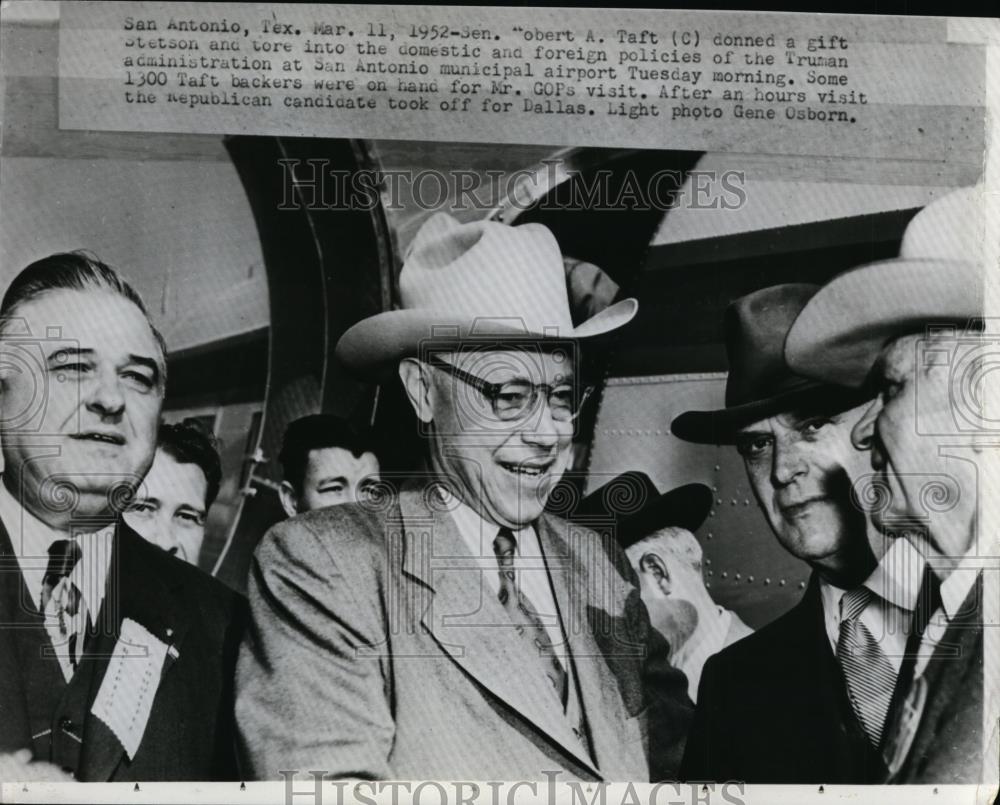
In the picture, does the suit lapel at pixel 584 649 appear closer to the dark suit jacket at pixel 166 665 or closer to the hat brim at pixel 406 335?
the hat brim at pixel 406 335

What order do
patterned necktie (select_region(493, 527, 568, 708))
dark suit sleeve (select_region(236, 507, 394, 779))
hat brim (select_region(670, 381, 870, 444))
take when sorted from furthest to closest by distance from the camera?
hat brim (select_region(670, 381, 870, 444)) → patterned necktie (select_region(493, 527, 568, 708)) → dark suit sleeve (select_region(236, 507, 394, 779))

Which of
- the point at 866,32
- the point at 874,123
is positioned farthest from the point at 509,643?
the point at 866,32

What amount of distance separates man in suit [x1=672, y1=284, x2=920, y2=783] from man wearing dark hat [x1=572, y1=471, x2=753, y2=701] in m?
0.07

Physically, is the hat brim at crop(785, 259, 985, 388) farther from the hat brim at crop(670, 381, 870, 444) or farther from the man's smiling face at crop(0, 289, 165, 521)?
the man's smiling face at crop(0, 289, 165, 521)

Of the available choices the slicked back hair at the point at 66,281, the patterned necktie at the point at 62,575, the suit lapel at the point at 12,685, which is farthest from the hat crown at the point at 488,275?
the suit lapel at the point at 12,685

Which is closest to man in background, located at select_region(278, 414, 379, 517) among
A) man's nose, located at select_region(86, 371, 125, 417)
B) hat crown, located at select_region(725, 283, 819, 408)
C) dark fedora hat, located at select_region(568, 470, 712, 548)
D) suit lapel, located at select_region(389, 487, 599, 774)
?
suit lapel, located at select_region(389, 487, 599, 774)

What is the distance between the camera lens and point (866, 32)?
13.7 feet

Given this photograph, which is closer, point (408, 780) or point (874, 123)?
point (408, 780)

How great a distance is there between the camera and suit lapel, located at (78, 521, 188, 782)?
12.7ft

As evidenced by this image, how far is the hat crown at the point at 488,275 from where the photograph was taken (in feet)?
13.1

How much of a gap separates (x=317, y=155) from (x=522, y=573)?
160cm

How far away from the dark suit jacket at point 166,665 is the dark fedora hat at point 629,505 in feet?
4.02

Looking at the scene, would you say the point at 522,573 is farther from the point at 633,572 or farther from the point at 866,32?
the point at 866,32

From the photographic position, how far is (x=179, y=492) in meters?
3.99
